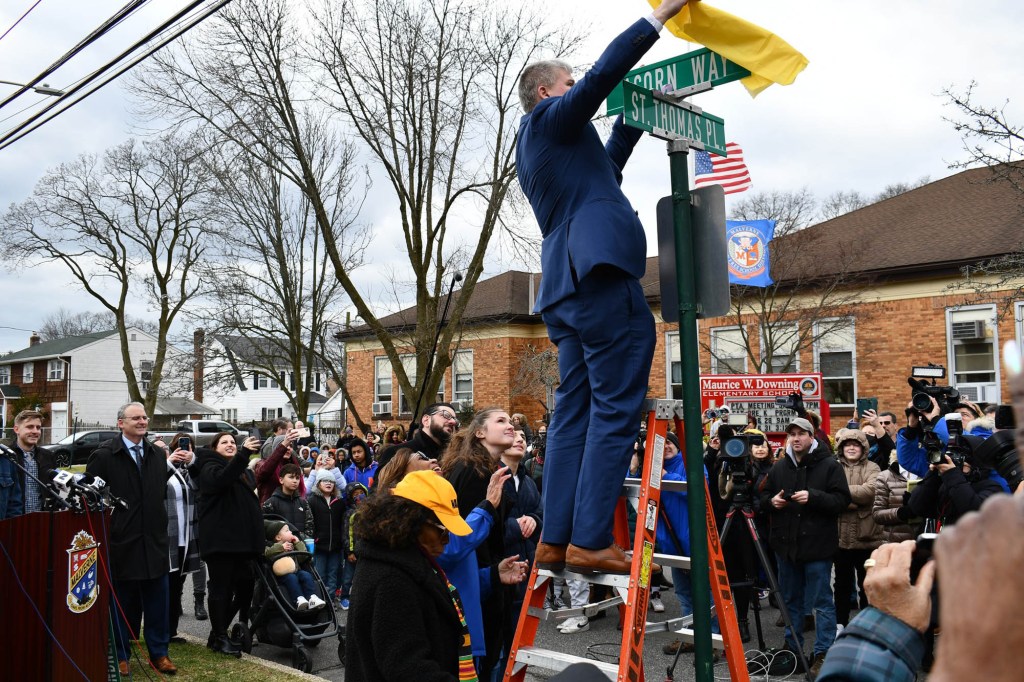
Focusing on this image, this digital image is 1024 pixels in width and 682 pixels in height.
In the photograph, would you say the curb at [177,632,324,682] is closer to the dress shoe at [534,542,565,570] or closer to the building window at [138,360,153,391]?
the dress shoe at [534,542,565,570]

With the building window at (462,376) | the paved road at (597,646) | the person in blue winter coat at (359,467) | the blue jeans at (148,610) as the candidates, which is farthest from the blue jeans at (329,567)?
the building window at (462,376)

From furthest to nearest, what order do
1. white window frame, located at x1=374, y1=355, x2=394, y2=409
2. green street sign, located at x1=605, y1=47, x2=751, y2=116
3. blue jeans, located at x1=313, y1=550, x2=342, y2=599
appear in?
1. white window frame, located at x1=374, y1=355, x2=394, y2=409
2. blue jeans, located at x1=313, y1=550, x2=342, y2=599
3. green street sign, located at x1=605, y1=47, x2=751, y2=116

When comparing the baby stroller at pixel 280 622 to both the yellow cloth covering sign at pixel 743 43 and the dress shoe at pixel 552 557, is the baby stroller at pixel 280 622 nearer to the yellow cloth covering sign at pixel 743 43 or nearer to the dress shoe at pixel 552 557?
the dress shoe at pixel 552 557

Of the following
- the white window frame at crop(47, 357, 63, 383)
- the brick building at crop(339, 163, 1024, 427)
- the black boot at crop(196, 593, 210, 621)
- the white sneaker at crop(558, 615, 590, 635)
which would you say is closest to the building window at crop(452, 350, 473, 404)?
the brick building at crop(339, 163, 1024, 427)

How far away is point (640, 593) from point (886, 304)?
2496cm

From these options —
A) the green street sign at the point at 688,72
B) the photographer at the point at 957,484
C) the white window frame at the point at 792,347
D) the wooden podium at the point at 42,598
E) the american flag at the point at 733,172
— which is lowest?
the wooden podium at the point at 42,598

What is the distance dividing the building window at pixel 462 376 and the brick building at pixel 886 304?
33.9ft

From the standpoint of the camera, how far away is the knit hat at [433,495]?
4180 millimetres

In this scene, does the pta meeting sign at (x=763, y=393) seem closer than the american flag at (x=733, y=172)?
No

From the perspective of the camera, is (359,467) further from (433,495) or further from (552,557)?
(552,557)

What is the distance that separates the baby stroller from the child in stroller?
0.06m

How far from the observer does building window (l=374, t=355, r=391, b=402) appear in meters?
41.0

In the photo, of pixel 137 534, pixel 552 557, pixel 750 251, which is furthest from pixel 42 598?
pixel 750 251

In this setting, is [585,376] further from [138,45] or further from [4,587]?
[138,45]
